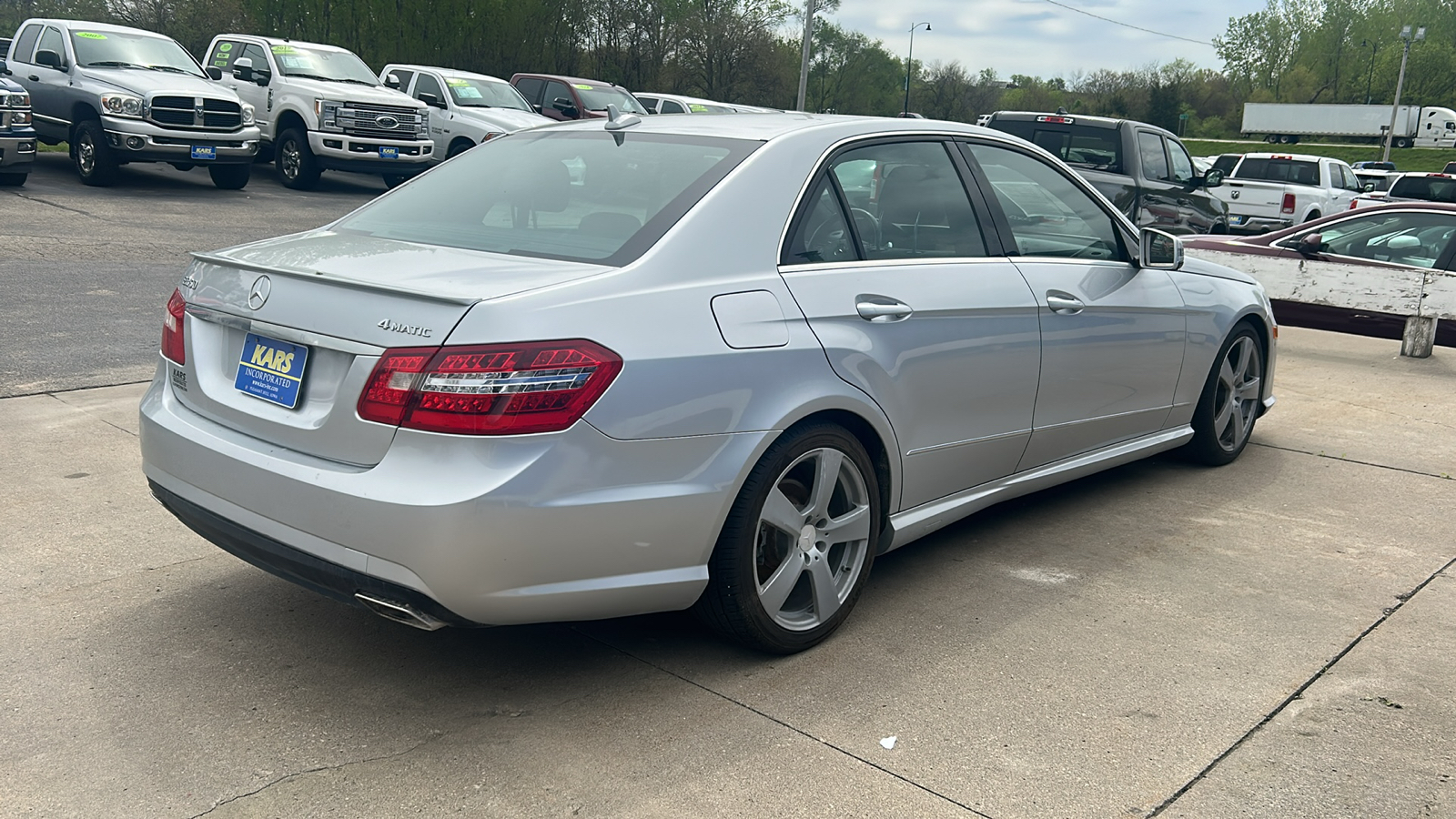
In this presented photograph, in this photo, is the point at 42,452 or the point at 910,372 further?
the point at 42,452

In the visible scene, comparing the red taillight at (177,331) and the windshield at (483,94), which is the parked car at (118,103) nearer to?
the windshield at (483,94)

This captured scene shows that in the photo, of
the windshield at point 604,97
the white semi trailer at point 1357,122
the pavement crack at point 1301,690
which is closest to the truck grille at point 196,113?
the windshield at point 604,97

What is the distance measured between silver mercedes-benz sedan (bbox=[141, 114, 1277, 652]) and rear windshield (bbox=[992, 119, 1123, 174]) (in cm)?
1022

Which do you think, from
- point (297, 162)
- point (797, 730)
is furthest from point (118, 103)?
point (797, 730)

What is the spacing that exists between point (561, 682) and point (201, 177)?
1786 centimetres

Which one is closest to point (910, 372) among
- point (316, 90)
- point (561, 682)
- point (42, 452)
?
point (561, 682)

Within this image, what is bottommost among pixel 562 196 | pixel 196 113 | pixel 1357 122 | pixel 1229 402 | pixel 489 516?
pixel 1229 402

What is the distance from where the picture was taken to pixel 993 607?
412 centimetres

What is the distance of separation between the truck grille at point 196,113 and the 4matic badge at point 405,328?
1431 cm

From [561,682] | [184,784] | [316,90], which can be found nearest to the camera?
[184,784]

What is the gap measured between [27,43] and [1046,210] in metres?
16.3

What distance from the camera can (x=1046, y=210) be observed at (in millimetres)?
4824

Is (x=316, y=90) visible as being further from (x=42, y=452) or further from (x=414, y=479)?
(x=414, y=479)

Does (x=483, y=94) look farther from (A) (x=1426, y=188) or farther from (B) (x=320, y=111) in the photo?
(A) (x=1426, y=188)
